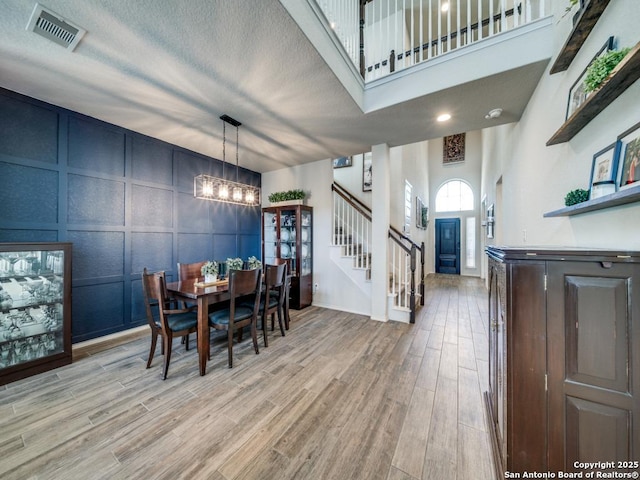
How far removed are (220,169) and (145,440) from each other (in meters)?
3.91

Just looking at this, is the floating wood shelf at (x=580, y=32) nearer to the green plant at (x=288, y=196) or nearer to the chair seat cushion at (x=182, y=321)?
the green plant at (x=288, y=196)

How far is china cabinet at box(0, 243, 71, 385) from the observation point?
2125 millimetres

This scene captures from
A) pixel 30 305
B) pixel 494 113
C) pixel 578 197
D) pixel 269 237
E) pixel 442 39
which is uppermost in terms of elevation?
pixel 442 39

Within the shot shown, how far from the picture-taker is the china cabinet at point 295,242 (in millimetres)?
4211

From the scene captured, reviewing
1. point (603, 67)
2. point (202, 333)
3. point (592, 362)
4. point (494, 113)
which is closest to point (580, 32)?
point (603, 67)

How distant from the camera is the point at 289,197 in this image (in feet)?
14.5

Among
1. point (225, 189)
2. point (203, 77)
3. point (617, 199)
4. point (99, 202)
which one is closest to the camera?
point (617, 199)

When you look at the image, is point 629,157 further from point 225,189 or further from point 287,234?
point 287,234

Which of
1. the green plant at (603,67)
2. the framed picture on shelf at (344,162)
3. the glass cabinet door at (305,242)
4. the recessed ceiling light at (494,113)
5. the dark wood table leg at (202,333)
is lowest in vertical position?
the dark wood table leg at (202,333)

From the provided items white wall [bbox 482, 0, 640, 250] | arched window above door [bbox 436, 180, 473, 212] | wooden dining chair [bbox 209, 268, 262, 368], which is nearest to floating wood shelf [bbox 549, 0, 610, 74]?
white wall [bbox 482, 0, 640, 250]

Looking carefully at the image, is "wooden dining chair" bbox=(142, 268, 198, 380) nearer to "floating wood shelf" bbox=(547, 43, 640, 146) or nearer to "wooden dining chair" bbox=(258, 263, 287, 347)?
"wooden dining chair" bbox=(258, 263, 287, 347)

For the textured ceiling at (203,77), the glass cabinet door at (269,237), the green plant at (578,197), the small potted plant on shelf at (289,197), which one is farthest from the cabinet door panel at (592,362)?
the glass cabinet door at (269,237)

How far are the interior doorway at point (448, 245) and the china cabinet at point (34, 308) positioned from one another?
9072 millimetres

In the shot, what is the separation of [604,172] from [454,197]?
7.82 metres
